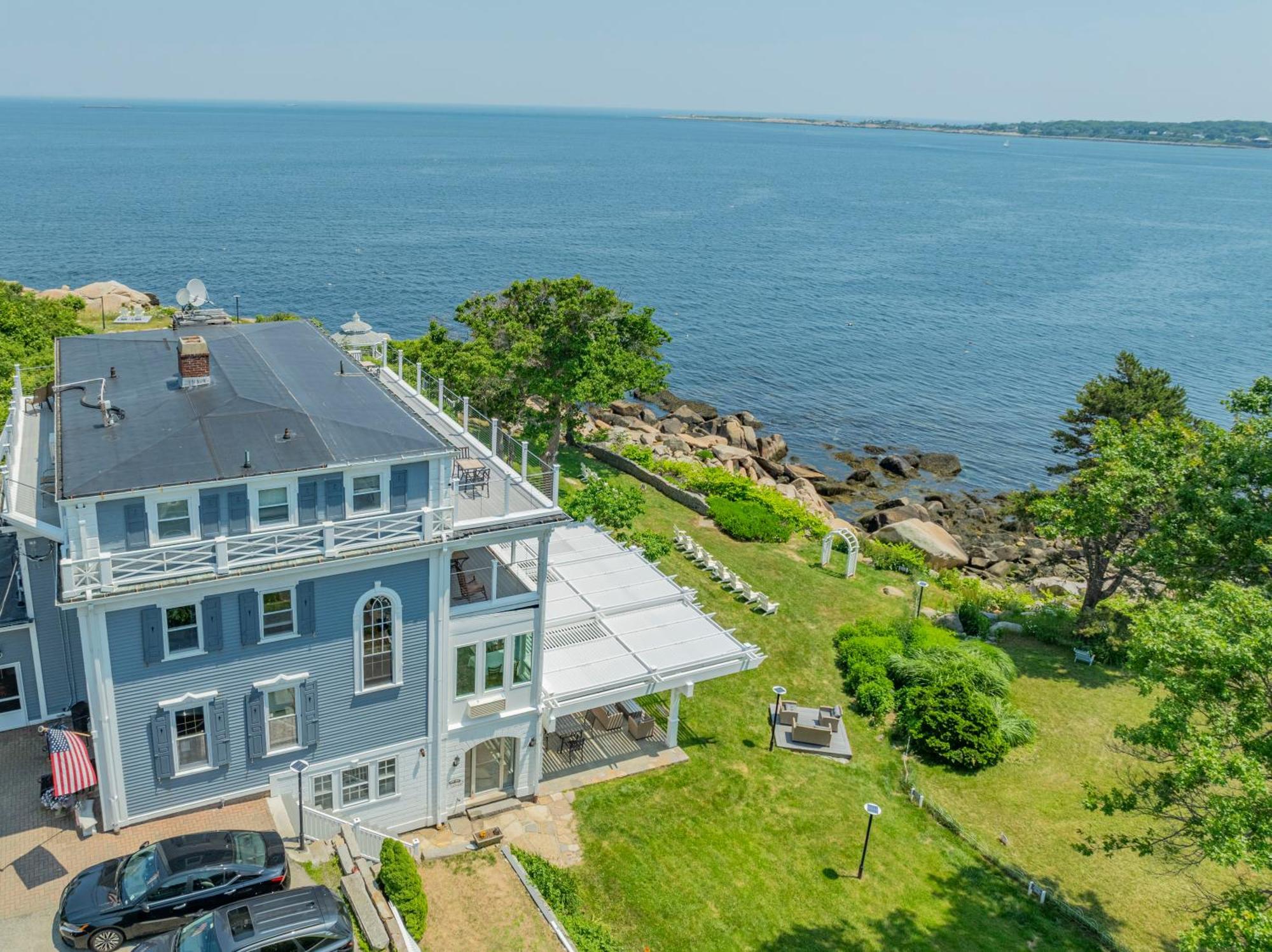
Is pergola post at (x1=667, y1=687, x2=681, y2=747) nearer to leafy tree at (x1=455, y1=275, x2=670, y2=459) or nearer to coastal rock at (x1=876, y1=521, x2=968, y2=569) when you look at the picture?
leafy tree at (x1=455, y1=275, x2=670, y2=459)

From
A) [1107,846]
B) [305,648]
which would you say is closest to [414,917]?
[305,648]

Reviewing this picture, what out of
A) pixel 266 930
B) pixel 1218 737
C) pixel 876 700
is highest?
Answer: pixel 1218 737

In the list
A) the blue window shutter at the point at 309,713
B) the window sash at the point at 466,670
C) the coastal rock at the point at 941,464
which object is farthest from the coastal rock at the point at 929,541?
the blue window shutter at the point at 309,713

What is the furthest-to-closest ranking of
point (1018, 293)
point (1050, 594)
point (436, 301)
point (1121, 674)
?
point (1018, 293)
point (436, 301)
point (1050, 594)
point (1121, 674)

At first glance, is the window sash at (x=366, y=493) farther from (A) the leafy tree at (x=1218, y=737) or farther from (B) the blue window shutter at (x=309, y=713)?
(A) the leafy tree at (x=1218, y=737)

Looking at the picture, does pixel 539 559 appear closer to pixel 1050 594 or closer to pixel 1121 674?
pixel 1121 674

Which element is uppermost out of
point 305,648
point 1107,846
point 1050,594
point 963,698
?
point 305,648

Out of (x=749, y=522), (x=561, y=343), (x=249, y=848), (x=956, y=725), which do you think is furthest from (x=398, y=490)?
(x=749, y=522)

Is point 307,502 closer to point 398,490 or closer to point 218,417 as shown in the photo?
point 398,490
